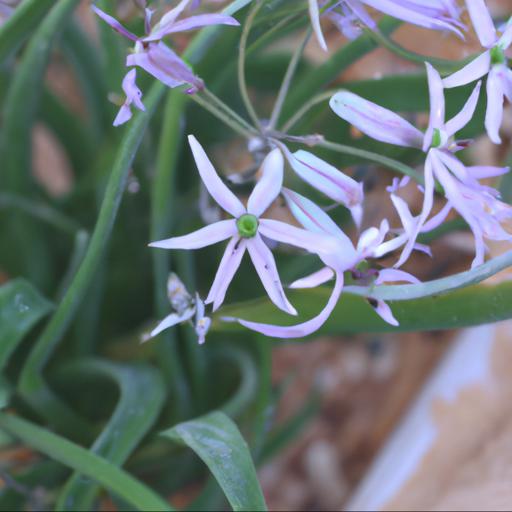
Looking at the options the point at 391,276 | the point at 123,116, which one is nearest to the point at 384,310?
the point at 391,276

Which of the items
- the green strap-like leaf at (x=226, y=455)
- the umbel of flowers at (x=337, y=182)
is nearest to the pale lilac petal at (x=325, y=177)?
the umbel of flowers at (x=337, y=182)

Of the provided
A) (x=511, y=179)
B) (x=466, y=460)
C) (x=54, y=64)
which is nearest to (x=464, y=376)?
(x=466, y=460)

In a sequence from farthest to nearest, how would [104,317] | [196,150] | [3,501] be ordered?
[104,317] < [3,501] < [196,150]

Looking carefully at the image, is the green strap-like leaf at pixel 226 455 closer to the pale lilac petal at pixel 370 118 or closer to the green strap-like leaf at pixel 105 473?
the green strap-like leaf at pixel 105 473

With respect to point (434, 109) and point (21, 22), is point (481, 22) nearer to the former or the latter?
point (434, 109)

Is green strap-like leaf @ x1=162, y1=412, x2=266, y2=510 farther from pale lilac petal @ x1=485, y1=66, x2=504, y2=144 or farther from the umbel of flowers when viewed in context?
pale lilac petal @ x1=485, y1=66, x2=504, y2=144

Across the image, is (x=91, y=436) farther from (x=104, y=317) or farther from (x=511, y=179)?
(x=511, y=179)
